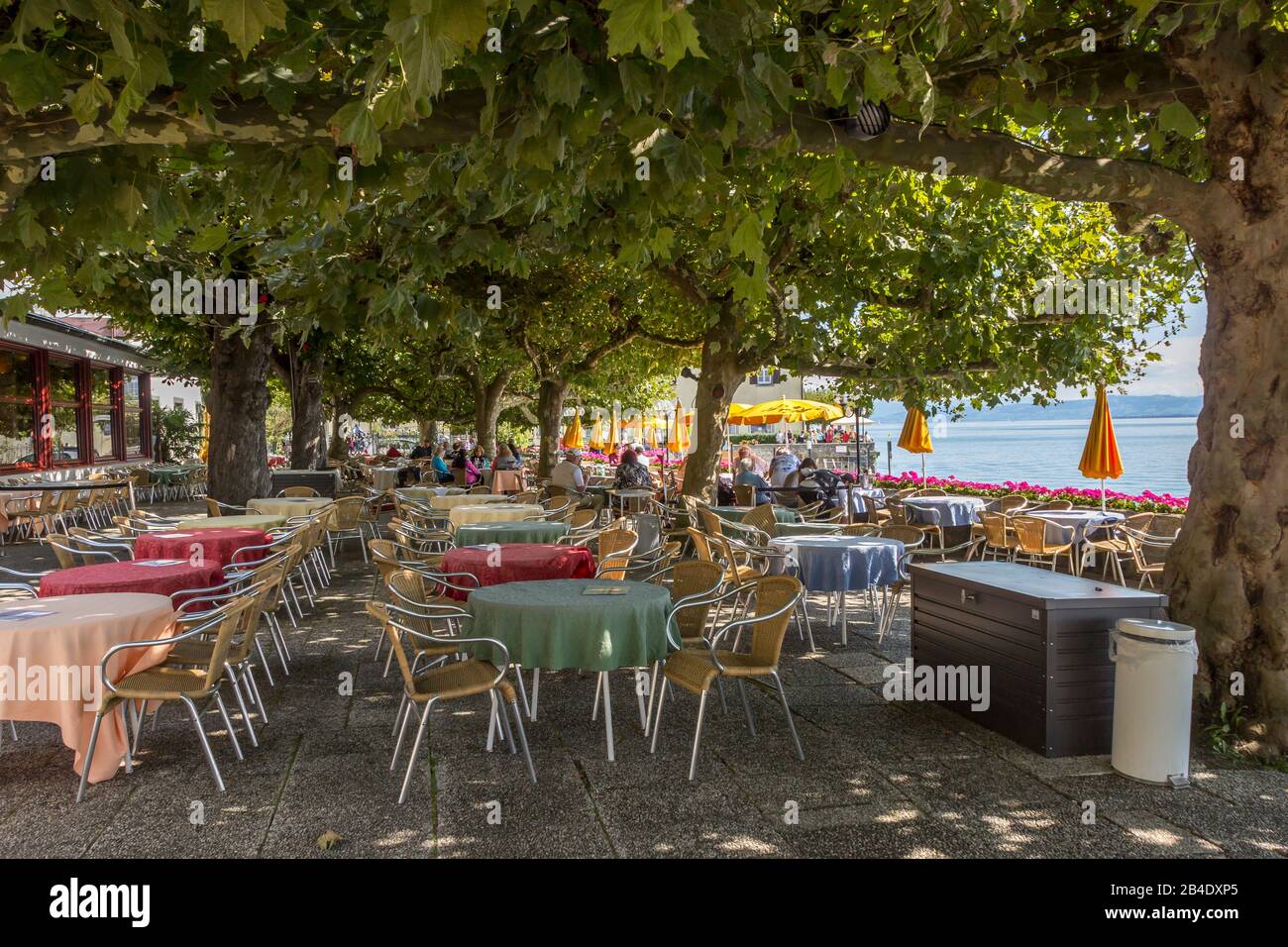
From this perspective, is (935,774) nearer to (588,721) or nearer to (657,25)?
(588,721)

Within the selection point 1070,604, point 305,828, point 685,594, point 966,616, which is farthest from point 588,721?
point 1070,604

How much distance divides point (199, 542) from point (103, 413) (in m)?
17.9

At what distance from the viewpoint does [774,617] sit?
5023 millimetres

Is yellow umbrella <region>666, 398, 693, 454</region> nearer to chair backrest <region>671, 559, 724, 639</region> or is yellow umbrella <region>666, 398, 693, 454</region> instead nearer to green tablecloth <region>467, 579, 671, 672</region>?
chair backrest <region>671, 559, 724, 639</region>

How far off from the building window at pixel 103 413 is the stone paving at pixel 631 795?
62.8 feet

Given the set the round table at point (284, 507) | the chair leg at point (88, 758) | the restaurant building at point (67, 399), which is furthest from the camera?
the restaurant building at point (67, 399)

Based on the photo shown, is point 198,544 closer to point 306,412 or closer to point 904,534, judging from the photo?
point 904,534

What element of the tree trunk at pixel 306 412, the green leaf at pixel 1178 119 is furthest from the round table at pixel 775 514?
the tree trunk at pixel 306 412

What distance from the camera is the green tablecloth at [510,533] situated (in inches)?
337

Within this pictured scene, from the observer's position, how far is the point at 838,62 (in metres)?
3.88

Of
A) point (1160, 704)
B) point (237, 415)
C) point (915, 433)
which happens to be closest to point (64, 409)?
point (237, 415)

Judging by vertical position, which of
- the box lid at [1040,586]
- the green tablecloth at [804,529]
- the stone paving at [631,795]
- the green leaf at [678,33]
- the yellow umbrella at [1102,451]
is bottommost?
the stone paving at [631,795]

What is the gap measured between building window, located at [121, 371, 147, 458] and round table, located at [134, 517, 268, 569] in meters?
19.0

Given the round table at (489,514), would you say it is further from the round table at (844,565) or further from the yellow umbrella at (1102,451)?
the yellow umbrella at (1102,451)
